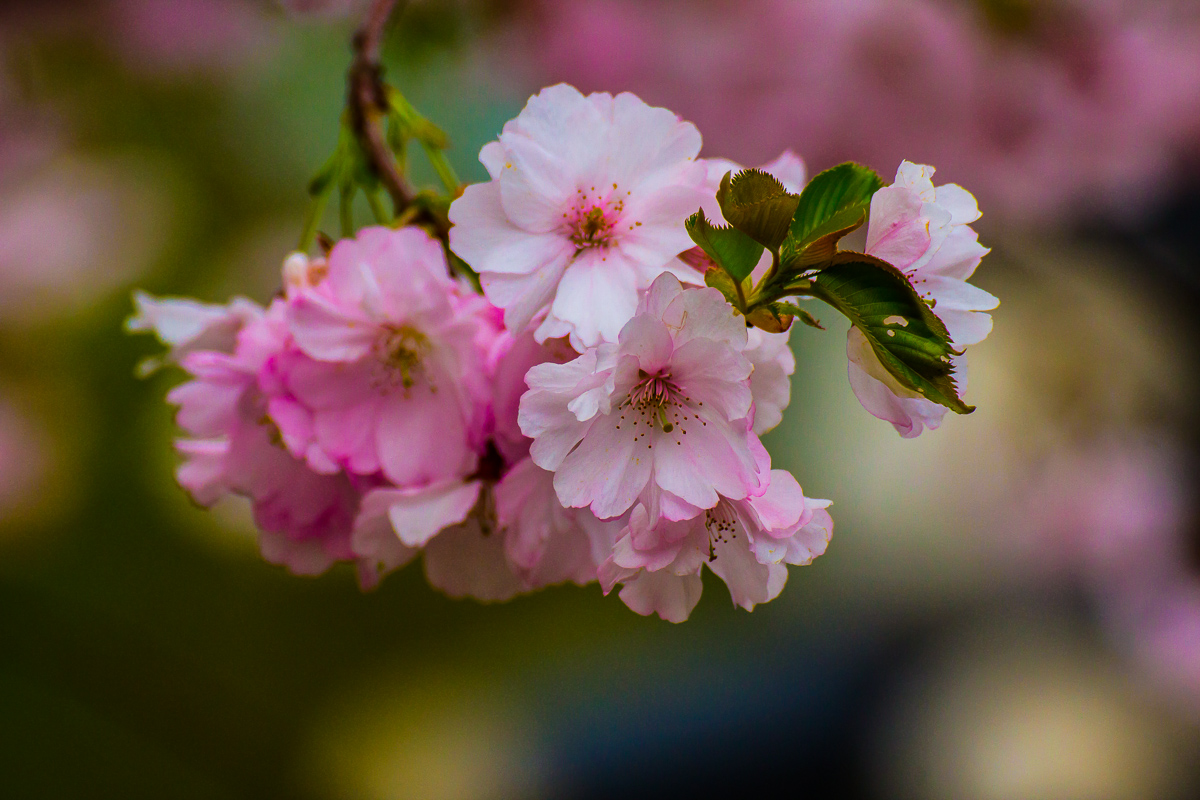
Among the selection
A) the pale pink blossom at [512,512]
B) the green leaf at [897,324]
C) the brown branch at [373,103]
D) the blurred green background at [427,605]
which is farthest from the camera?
the blurred green background at [427,605]

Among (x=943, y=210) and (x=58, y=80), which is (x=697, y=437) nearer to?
(x=943, y=210)

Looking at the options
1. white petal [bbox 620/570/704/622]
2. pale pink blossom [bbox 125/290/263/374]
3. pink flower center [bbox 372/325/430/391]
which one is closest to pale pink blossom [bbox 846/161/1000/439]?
white petal [bbox 620/570/704/622]

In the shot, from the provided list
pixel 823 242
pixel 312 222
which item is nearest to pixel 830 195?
pixel 823 242

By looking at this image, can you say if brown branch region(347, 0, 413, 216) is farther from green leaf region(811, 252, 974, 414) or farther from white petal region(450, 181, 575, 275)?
green leaf region(811, 252, 974, 414)

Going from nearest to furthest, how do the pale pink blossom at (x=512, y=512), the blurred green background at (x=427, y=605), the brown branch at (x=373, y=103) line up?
the pale pink blossom at (x=512, y=512)
the brown branch at (x=373, y=103)
the blurred green background at (x=427, y=605)

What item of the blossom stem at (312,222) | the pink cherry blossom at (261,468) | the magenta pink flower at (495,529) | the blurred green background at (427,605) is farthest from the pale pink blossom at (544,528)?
the blurred green background at (427,605)

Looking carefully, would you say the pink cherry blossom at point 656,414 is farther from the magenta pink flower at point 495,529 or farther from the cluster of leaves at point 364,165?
the cluster of leaves at point 364,165

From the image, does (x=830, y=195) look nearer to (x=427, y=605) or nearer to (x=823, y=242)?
(x=823, y=242)
